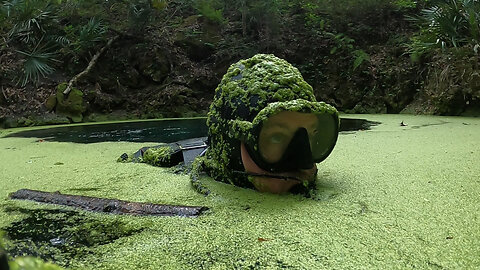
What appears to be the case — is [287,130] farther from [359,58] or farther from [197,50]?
[197,50]

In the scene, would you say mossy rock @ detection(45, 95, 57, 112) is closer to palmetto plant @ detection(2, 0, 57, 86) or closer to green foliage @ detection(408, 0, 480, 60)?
palmetto plant @ detection(2, 0, 57, 86)

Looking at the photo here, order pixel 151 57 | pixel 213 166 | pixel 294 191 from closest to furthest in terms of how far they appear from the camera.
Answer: pixel 294 191, pixel 213 166, pixel 151 57

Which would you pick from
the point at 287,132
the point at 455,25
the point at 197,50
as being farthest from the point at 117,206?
the point at 197,50

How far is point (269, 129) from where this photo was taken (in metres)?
1.40

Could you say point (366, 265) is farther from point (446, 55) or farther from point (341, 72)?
point (341, 72)

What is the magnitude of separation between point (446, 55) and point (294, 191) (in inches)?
190

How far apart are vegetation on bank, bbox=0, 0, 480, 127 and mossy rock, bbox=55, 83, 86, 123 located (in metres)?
0.15

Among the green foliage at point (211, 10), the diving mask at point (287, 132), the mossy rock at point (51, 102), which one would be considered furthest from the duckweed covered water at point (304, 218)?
the green foliage at point (211, 10)

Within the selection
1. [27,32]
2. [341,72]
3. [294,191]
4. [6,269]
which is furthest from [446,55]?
[27,32]

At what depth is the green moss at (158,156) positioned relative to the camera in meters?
2.21

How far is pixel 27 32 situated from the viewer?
6953 mm

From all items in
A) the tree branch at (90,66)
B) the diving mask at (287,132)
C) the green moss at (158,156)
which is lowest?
the green moss at (158,156)

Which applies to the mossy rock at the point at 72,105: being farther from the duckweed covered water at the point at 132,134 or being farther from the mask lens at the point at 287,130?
the mask lens at the point at 287,130

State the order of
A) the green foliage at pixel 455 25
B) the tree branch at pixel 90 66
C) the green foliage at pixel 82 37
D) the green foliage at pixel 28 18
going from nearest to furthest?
the green foliage at pixel 455 25 < the green foliage at pixel 28 18 < the tree branch at pixel 90 66 < the green foliage at pixel 82 37
